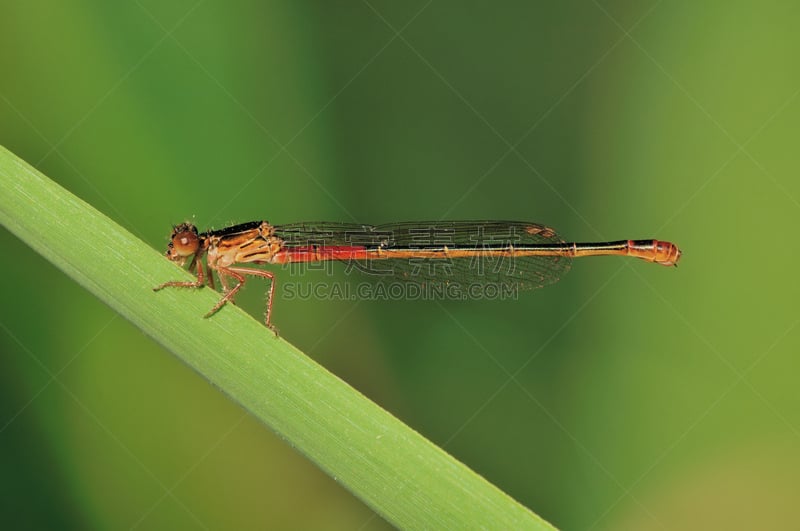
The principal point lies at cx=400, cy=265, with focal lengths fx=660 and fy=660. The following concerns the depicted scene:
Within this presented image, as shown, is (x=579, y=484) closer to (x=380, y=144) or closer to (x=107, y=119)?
(x=380, y=144)

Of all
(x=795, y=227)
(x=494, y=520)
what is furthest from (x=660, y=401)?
(x=494, y=520)

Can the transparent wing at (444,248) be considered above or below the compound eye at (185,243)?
above

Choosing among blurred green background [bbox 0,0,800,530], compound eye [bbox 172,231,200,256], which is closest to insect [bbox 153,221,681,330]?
compound eye [bbox 172,231,200,256]

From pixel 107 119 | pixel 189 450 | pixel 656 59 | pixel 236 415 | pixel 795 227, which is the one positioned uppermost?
pixel 656 59

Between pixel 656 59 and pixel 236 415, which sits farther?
pixel 656 59

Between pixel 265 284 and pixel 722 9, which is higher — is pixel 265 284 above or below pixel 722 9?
below

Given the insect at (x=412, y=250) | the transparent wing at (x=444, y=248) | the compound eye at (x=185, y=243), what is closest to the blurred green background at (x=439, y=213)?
the insect at (x=412, y=250)

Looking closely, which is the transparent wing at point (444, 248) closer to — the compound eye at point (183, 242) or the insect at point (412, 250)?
the insect at point (412, 250)

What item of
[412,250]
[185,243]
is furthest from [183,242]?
[412,250]
